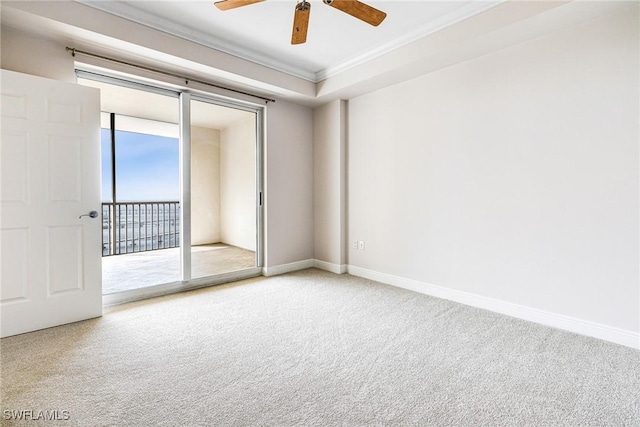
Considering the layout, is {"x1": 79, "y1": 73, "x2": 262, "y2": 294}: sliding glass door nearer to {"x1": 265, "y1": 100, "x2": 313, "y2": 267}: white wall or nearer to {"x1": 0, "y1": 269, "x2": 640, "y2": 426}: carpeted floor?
{"x1": 265, "y1": 100, "x2": 313, "y2": 267}: white wall

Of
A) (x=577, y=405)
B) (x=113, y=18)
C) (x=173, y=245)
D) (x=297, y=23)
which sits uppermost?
(x=113, y=18)

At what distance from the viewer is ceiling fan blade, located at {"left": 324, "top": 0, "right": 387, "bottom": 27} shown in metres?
2.11

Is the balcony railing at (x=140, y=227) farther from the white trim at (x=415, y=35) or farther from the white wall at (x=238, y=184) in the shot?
the white trim at (x=415, y=35)

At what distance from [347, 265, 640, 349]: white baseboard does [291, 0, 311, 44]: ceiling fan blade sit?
284 cm

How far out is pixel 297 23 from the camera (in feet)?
7.66

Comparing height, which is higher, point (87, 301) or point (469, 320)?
point (87, 301)

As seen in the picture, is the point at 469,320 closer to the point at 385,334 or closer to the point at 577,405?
the point at 385,334

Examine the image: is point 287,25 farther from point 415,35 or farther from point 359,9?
point 415,35

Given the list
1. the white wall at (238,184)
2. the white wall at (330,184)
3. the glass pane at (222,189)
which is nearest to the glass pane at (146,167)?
the glass pane at (222,189)

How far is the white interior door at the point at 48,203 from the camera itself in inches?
96.5

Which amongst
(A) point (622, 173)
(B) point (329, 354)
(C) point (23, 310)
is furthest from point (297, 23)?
(C) point (23, 310)

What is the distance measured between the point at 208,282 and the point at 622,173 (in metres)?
4.14

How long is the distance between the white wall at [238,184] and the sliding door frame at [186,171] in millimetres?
83

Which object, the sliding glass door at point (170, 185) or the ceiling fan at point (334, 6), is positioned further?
the sliding glass door at point (170, 185)
